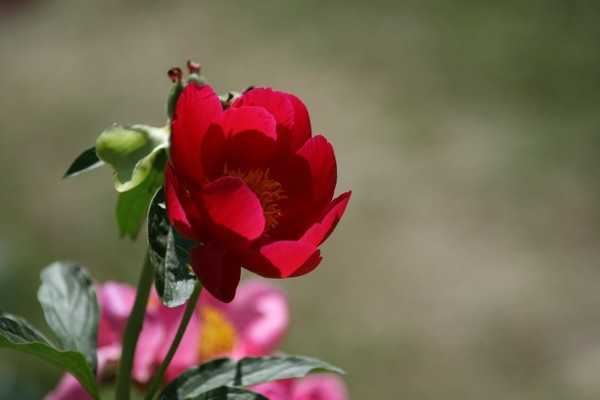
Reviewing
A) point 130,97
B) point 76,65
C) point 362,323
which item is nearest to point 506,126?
point 362,323

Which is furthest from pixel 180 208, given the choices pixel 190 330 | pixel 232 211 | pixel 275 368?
pixel 190 330

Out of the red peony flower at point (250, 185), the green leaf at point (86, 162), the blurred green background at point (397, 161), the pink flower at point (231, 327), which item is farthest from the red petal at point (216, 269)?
the blurred green background at point (397, 161)

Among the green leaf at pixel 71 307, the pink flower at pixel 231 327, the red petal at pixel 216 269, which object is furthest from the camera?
the pink flower at pixel 231 327

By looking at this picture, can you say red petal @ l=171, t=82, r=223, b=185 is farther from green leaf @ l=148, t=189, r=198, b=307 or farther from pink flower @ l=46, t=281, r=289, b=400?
pink flower @ l=46, t=281, r=289, b=400

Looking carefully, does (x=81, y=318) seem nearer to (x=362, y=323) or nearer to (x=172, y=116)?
(x=172, y=116)

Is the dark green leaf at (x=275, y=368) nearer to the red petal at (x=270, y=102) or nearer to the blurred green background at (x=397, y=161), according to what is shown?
the red petal at (x=270, y=102)
